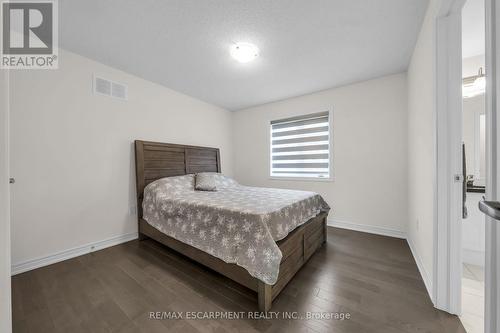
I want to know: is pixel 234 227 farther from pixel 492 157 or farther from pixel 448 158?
pixel 448 158

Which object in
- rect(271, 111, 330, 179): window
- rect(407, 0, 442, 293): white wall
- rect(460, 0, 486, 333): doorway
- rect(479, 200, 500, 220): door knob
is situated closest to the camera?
rect(479, 200, 500, 220): door knob

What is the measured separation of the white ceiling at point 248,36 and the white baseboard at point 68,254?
7.63ft

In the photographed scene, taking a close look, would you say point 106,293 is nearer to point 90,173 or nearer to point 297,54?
point 90,173

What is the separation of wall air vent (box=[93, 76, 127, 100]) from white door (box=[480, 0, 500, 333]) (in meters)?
3.29

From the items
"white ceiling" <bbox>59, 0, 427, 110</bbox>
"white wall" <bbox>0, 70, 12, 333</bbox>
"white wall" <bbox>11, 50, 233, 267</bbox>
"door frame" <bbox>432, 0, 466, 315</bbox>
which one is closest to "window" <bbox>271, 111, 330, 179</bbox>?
"white ceiling" <bbox>59, 0, 427, 110</bbox>

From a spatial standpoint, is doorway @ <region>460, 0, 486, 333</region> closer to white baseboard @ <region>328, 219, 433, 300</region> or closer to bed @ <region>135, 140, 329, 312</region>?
white baseboard @ <region>328, 219, 433, 300</region>

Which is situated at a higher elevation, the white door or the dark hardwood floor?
the white door

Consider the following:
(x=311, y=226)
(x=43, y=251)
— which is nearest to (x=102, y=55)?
(x=43, y=251)

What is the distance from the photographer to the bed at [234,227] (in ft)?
4.63

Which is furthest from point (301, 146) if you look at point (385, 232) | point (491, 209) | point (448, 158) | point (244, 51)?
point (491, 209)

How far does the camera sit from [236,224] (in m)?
1.56

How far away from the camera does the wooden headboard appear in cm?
266

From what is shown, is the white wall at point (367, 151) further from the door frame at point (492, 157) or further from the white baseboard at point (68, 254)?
the white baseboard at point (68, 254)

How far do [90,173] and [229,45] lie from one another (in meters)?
2.29
